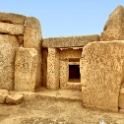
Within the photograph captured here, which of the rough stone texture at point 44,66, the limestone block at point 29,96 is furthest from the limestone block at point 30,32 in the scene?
the limestone block at point 29,96

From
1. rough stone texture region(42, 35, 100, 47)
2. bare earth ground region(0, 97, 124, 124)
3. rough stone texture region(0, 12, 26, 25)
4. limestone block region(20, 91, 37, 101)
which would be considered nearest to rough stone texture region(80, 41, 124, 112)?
bare earth ground region(0, 97, 124, 124)

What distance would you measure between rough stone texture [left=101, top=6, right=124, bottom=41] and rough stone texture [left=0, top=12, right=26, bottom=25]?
3.27 meters

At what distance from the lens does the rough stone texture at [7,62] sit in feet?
18.4

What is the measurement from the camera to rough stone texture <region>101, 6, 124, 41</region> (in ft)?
16.2

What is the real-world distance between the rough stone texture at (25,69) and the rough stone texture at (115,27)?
268 centimetres

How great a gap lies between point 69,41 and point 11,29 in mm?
2311

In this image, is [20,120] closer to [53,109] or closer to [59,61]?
[53,109]

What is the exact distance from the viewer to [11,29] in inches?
234

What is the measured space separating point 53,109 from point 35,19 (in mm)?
3747

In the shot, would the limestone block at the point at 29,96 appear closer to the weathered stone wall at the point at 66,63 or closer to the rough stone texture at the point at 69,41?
the weathered stone wall at the point at 66,63

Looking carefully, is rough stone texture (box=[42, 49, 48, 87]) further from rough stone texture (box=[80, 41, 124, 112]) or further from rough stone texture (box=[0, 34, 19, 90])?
rough stone texture (box=[80, 41, 124, 112])

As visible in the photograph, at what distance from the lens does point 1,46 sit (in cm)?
565

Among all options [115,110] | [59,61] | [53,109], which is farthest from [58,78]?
[115,110]

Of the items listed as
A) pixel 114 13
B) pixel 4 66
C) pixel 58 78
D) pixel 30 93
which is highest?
pixel 114 13
